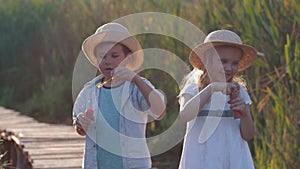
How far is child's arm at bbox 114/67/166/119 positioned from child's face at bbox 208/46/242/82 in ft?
0.84

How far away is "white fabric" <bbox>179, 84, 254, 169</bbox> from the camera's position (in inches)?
145

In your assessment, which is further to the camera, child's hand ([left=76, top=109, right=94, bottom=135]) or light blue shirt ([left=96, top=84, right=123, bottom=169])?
light blue shirt ([left=96, top=84, right=123, bottom=169])

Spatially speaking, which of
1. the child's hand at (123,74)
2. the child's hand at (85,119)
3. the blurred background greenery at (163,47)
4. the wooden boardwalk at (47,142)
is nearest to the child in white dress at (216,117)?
the child's hand at (123,74)

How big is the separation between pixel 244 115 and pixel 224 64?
0.23 metres

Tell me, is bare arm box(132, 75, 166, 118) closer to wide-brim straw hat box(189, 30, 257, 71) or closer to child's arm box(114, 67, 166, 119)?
child's arm box(114, 67, 166, 119)

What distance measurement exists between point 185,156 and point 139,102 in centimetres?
31

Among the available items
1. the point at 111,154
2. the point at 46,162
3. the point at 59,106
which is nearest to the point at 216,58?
the point at 111,154

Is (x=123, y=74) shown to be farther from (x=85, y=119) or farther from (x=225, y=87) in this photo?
(x=225, y=87)

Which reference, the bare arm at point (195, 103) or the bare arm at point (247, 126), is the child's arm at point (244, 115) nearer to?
the bare arm at point (247, 126)

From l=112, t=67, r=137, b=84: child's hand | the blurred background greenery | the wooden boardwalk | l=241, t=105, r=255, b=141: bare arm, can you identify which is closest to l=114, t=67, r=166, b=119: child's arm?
l=112, t=67, r=137, b=84: child's hand

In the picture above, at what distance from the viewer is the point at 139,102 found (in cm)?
374

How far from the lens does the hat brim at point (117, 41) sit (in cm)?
378

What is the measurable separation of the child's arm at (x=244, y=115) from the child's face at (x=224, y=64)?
11cm

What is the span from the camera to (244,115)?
360cm
